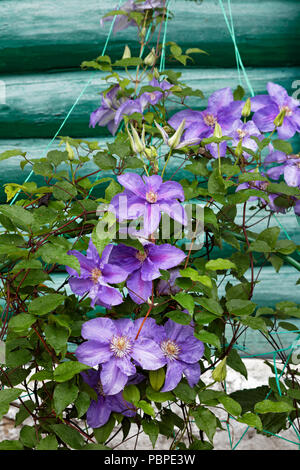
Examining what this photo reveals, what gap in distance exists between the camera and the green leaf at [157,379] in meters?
0.64

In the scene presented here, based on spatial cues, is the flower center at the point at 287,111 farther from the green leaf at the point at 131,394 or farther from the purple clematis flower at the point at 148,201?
the green leaf at the point at 131,394

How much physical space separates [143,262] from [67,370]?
6.7 inches

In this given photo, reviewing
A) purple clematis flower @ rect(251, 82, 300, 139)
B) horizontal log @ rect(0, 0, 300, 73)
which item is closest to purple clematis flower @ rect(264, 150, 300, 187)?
purple clematis flower @ rect(251, 82, 300, 139)

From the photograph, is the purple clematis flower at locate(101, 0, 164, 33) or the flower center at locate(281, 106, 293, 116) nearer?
the flower center at locate(281, 106, 293, 116)

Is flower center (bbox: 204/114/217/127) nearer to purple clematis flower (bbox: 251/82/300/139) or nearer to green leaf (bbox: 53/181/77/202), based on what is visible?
purple clematis flower (bbox: 251/82/300/139)

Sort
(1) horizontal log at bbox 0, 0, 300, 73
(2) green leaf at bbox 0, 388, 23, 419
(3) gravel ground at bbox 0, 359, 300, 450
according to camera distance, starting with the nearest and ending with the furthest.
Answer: (2) green leaf at bbox 0, 388, 23, 419 < (3) gravel ground at bbox 0, 359, 300, 450 < (1) horizontal log at bbox 0, 0, 300, 73

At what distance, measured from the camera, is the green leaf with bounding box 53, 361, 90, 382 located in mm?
557

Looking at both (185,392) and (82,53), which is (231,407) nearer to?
(185,392)

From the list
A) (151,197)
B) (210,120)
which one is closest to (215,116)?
(210,120)

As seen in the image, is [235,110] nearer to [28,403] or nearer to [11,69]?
[28,403]

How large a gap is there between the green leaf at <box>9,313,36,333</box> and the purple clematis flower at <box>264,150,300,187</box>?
485 millimetres

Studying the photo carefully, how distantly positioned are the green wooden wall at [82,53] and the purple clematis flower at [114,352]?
47.3 inches

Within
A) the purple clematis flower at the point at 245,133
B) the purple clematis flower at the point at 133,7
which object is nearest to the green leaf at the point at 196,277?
the purple clematis flower at the point at 245,133

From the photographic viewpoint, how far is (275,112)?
2.76 feet
